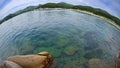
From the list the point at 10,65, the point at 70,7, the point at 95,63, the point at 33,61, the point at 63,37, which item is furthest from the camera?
the point at 70,7

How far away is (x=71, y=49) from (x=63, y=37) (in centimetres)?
122

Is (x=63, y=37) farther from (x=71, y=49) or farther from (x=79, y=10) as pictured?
(x=79, y=10)

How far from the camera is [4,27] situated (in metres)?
14.0

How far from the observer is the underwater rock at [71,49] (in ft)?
35.9

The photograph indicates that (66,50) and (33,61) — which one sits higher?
(66,50)

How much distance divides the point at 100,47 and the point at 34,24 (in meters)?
4.67

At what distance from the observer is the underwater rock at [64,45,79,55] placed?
11.0m

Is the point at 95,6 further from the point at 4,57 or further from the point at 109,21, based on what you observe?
the point at 4,57

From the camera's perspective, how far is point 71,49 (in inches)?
440

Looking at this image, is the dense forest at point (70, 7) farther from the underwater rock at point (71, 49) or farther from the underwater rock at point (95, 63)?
the underwater rock at point (95, 63)

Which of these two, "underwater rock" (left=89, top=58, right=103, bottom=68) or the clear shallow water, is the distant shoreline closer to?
the clear shallow water

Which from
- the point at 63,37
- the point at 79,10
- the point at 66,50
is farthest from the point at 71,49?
the point at 79,10

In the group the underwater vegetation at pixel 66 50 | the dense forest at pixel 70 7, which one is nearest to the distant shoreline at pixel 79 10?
the dense forest at pixel 70 7

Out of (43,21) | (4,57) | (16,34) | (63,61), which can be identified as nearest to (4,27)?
(16,34)
